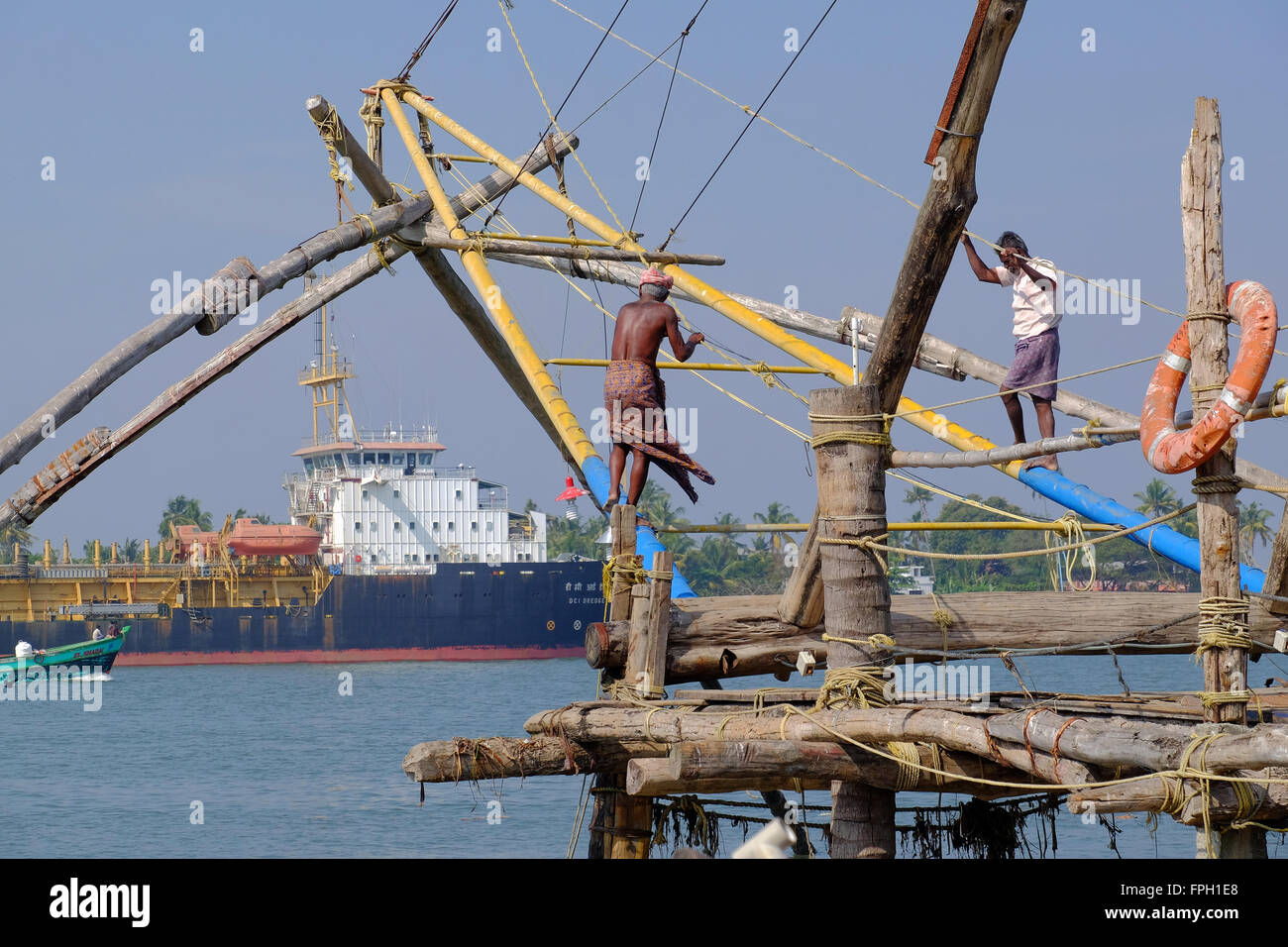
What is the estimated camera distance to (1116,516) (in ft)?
31.9

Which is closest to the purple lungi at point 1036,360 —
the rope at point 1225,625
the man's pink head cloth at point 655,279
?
the man's pink head cloth at point 655,279

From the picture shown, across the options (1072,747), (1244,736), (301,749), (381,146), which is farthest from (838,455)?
(301,749)

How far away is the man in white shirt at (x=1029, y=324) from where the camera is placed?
34.0ft

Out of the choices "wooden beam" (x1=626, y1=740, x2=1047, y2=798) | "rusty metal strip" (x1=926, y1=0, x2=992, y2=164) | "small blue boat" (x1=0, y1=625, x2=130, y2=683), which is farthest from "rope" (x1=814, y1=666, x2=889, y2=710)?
"small blue boat" (x1=0, y1=625, x2=130, y2=683)

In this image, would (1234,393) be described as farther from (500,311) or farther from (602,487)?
(500,311)

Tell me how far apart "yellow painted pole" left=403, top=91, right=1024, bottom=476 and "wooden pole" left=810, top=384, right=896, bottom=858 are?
3.48 feet

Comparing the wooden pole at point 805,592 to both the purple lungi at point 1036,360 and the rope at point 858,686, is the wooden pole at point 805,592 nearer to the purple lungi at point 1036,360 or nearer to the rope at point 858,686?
the rope at point 858,686

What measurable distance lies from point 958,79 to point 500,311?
721cm

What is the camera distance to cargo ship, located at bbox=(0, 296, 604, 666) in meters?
62.5

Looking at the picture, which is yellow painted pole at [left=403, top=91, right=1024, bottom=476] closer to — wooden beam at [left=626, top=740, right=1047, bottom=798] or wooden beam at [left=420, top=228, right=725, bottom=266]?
wooden beam at [left=420, top=228, right=725, bottom=266]

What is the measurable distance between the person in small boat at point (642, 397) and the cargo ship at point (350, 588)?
52.7 meters

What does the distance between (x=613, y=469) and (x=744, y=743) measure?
10.9 feet
